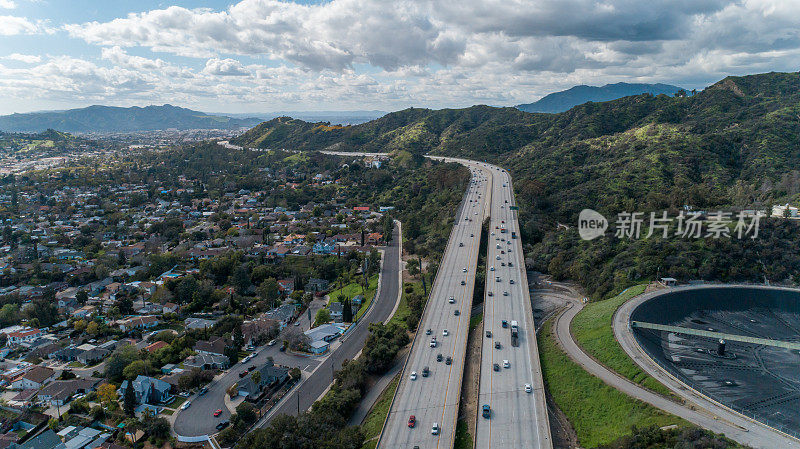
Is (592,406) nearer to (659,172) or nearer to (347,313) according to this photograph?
(347,313)

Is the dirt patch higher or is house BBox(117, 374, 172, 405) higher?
the dirt patch

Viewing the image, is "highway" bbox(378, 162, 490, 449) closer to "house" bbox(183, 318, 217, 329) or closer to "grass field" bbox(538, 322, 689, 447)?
"grass field" bbox(538, 322, 689, 447)

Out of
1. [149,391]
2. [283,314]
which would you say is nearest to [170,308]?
[283,314]

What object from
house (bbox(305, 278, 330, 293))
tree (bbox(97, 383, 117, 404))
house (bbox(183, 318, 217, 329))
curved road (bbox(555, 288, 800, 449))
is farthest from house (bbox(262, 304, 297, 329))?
curved road (bbox(555, 288, 800, 449))

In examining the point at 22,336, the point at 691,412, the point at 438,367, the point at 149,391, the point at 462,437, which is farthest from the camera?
the point at 22,336

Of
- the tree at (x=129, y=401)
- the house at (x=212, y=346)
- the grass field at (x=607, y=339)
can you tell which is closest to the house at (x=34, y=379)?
the tree at (x=129, y=401)

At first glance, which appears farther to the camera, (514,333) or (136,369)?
(136,369)
